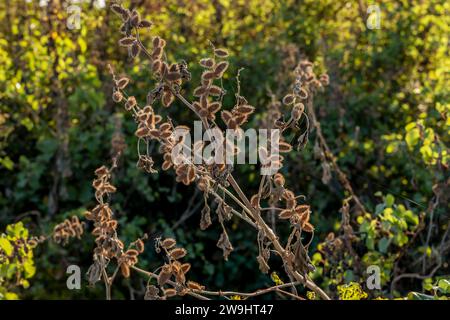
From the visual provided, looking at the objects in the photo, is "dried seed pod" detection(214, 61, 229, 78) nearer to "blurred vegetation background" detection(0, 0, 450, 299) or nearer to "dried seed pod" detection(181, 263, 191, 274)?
"dried seed pod" detection(181, 263, 191, 274)

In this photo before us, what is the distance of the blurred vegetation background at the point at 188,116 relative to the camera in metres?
5.23

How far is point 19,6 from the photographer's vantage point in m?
6.70

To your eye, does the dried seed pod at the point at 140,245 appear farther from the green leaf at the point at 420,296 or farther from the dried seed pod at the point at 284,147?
the green leaf at the point at 420,296

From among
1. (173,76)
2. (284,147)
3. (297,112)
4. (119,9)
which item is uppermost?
(119,9)

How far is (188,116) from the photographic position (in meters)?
5.88

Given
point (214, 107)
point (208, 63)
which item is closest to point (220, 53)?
point (208, 63)

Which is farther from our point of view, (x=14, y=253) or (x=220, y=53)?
(x=14, y=253)

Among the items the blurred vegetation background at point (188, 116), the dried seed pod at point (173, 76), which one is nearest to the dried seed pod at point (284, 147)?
the dried seed pod at point (173, 76)

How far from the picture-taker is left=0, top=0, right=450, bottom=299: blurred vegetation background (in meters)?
5.23

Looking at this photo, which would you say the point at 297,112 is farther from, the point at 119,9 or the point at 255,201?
the point at 119,9

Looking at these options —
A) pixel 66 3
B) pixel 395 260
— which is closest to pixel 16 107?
pixel 66 3
